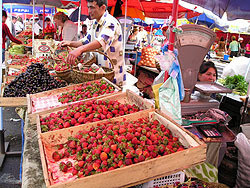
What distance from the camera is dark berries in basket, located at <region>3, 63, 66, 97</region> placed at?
247 cm

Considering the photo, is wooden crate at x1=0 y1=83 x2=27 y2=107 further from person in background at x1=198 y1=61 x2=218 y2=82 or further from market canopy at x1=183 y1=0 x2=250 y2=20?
market canopy at x1=183 y1=0 x2=250 y2=20

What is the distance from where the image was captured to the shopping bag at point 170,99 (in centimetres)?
193

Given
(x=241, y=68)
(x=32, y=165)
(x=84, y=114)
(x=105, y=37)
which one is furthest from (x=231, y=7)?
(x=32, y=165)

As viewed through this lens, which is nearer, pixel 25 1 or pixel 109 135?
pixel 109 135

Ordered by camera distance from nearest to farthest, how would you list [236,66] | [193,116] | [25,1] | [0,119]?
[193,116] → [0,119] → [236,66] → [25,1]

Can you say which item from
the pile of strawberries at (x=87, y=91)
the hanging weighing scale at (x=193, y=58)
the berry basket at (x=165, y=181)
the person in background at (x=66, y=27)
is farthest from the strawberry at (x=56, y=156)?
the person in background at (x=66, y=27)

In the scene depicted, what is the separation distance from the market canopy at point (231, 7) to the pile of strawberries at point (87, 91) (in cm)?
265

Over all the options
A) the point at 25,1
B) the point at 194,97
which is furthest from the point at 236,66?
the point at 25,1

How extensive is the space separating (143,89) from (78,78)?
12.7 ft

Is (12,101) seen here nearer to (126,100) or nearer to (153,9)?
Result: (126,100)

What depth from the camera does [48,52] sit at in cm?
461

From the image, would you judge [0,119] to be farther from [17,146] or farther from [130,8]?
[130,8]

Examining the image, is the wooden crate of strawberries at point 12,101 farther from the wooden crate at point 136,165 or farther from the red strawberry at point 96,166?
the red strawberry at point 96,166

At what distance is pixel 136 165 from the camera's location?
45.1 inches
